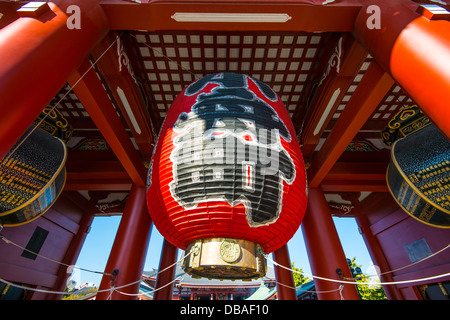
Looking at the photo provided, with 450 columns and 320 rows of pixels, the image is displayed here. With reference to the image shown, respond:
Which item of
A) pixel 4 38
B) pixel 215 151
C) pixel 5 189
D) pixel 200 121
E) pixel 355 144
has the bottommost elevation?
pixel 215 151

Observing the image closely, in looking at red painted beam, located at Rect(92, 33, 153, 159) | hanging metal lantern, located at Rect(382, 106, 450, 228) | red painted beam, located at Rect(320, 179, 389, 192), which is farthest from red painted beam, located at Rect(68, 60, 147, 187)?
hanging metal lantern, located at Rect(382, 106, 450, 228)

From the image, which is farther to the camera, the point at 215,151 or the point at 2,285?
the point at 2,285

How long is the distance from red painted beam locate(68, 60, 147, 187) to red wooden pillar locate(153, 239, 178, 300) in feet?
7.30

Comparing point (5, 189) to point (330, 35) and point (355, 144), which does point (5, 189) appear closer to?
point (330, 35)

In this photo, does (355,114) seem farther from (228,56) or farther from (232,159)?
(232,159)

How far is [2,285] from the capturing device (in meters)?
4.53

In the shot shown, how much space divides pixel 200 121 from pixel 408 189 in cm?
331

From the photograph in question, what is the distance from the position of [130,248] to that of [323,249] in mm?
3567

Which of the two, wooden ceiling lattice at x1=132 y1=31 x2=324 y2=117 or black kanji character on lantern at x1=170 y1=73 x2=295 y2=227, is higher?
wooden ceiling lattice at x1=132 y1=31 x2=324 y2=117

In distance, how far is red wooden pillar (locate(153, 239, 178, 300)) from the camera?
5.25m

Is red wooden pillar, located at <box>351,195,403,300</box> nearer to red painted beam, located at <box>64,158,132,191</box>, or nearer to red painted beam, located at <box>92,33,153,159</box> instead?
red painted beam, located at <box>92,33,153,159</box>

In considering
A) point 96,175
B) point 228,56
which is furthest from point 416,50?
point 96,175

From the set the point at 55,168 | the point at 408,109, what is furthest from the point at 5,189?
the point at 408,109

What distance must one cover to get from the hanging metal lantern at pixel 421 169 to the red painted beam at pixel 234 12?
185cm
